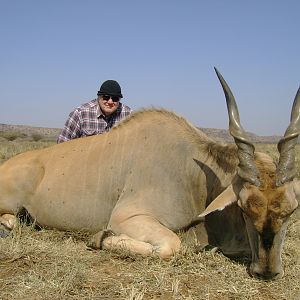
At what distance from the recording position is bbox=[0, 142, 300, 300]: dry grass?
2852 mm

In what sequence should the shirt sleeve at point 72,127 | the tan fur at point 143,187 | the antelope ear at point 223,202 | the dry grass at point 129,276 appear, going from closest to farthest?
1. the dry grass at point 129,276
2. the antelope ear at point 223,202
3. the tan fur at point 143,187
4. the shirt sleeve at point 72,127

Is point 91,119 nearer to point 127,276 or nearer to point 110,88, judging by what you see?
point 110,88

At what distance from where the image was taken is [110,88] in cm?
615

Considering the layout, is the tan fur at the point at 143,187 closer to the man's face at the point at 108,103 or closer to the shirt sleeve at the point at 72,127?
the shirt sleeve at the point at 72,127

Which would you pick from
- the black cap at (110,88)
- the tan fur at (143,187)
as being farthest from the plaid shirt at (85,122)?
the tan fur at (143,187)

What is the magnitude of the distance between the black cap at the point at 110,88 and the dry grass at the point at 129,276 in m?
2.69

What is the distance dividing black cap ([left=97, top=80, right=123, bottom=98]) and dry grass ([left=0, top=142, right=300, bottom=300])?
2689 mm

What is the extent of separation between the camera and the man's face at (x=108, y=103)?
6.30 m

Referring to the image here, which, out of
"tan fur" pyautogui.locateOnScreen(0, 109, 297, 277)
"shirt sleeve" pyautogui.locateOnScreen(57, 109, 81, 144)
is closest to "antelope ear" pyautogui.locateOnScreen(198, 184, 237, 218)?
"tan fur" pyautogui.locateOnScreen(0, 109, 297, 277)

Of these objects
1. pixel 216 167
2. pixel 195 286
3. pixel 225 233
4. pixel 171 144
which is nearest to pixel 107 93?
pixel 171 144

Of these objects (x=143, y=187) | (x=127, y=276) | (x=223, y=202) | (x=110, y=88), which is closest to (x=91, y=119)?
(x=110, y=88)

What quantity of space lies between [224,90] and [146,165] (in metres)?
1.04

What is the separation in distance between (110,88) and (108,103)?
25 centimetres

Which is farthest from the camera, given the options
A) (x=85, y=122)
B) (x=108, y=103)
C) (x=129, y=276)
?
(x=85, y=122)
